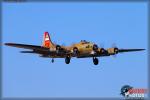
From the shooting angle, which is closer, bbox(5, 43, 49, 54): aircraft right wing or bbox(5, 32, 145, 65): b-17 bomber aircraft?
bbox(5, 43, 49, 54): aircraft right wing

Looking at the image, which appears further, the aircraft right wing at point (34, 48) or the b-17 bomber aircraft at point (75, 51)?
the b-17 bomber aircraft at point (75, 51)

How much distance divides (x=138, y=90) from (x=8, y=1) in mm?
19369

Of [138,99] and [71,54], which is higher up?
[71,54]

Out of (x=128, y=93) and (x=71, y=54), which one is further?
(x=71, y=54)

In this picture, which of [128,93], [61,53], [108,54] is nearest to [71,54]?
[61,53]

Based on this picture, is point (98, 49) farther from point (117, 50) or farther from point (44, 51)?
point (44, 51)

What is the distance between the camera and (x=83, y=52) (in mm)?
51969

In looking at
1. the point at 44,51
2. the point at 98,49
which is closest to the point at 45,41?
the point at 44,51

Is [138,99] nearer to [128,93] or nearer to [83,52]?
[128,93]

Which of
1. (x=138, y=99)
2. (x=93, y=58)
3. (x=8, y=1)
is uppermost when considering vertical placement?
(x=8, y=1)

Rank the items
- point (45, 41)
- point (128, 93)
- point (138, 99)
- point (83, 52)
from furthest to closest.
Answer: point (45, 41) → point (83, 52) → point (128, 93) → point (138, 99)

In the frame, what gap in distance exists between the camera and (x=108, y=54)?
54.1 meters

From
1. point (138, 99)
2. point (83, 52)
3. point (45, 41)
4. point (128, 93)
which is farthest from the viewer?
point (45, 41)

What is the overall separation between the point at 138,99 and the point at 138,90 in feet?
6.07
